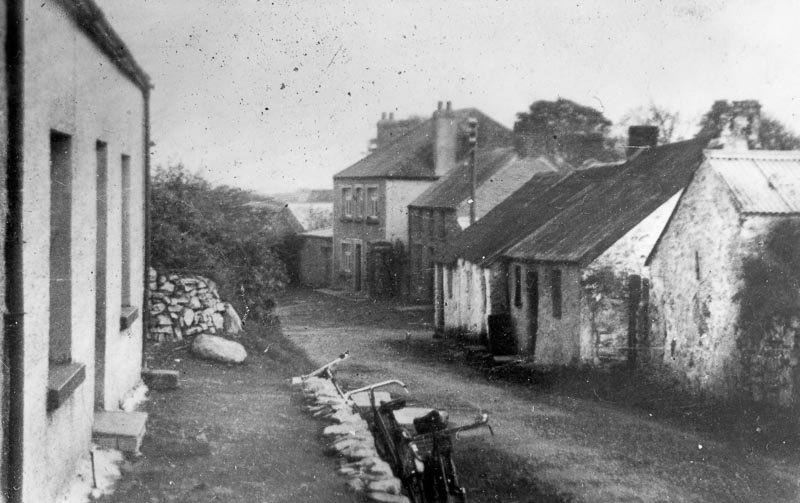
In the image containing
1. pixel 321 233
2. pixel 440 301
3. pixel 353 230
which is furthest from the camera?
pixel 321 233

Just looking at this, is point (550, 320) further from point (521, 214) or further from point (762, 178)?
point (521, 214)

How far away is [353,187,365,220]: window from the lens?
39.3 meters

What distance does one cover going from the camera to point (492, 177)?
32.0m

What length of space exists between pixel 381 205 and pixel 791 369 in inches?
1034

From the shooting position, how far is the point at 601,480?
9688 millimetres

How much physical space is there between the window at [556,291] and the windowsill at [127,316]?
10308mm

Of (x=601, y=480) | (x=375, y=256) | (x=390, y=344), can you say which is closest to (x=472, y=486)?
(x=601, y=480)

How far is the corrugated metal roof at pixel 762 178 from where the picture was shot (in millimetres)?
13836

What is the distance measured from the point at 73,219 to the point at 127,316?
11.3 feet

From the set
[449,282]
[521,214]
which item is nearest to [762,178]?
[521,214]

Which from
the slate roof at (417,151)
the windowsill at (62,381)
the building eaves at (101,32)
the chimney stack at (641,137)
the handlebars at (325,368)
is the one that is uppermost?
the slate roof at (417,151)

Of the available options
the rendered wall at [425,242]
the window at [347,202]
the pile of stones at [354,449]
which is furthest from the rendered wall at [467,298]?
the window at [347,202]

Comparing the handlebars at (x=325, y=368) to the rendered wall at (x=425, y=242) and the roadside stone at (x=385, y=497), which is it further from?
the rendered wall at (x=425, y=242)

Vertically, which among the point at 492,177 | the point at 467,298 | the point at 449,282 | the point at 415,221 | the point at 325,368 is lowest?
the point at 325,368
